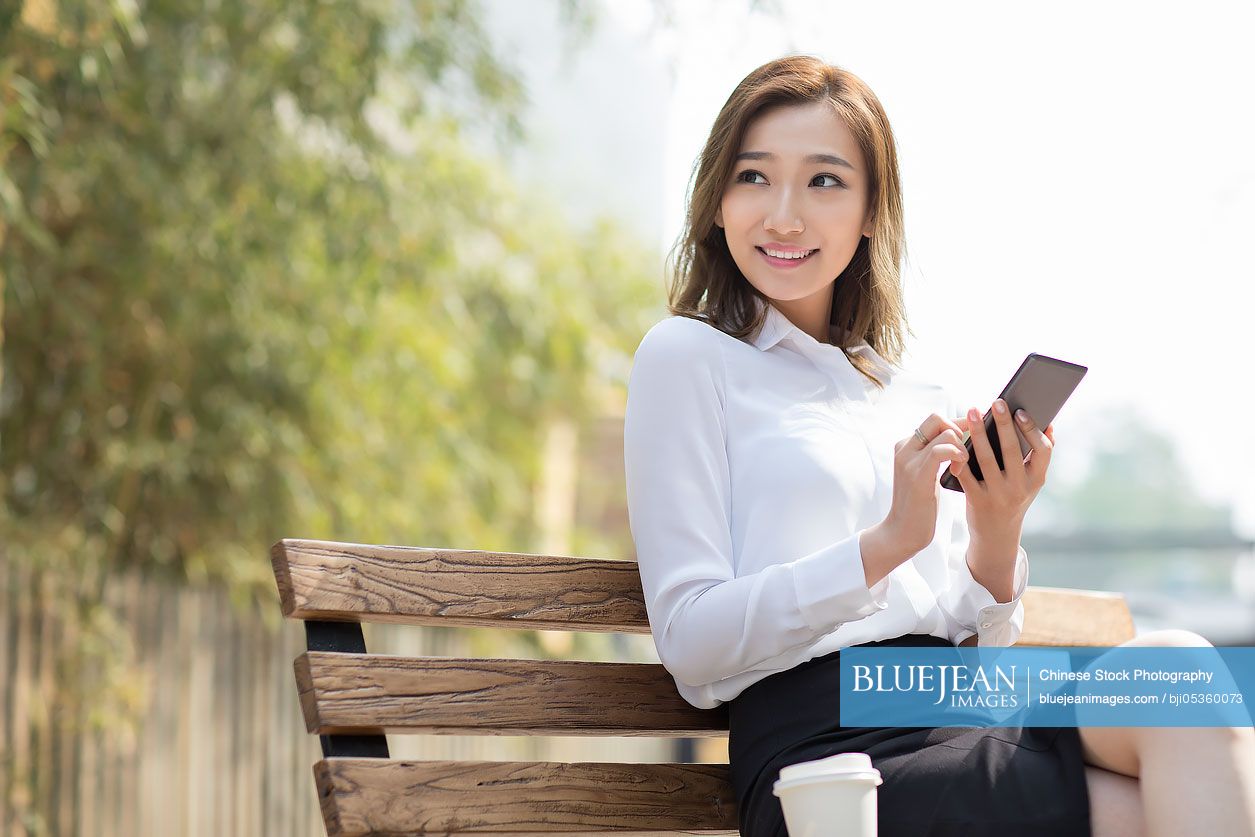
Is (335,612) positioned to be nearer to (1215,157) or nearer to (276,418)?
(276,418)

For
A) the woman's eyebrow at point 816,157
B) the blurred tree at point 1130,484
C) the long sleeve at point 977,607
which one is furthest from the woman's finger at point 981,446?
the blurred tree at point 1130,484

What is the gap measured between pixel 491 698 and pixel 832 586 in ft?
1.48

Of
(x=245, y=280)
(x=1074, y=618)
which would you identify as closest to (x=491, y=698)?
(x=1074, y=618)

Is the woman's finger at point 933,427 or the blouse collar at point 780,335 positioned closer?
the woman's finger at point 933,427

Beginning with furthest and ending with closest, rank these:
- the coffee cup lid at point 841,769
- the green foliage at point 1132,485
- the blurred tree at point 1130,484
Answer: the green foliage at point 1132,485, the blurred tree at point 1130,484, the coffee cup lid at point 841,769

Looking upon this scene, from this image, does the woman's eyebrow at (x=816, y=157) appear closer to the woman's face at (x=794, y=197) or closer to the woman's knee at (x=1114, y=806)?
the woman's face at (x=794, y=197)

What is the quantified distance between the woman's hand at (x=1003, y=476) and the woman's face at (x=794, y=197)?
1.29 ft

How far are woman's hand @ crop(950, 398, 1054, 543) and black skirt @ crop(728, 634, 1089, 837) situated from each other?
23cm

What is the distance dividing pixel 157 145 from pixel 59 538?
136 cm

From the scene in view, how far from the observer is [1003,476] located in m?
1.67

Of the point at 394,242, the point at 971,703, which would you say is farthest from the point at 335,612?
the point at 394,242

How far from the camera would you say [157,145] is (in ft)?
13.4

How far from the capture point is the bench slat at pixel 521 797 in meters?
1.51

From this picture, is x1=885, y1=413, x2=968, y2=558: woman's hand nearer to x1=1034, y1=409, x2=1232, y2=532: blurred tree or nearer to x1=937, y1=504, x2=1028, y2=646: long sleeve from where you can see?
x1=937, y1=504, x2=1028, y2=646: long sleeve
